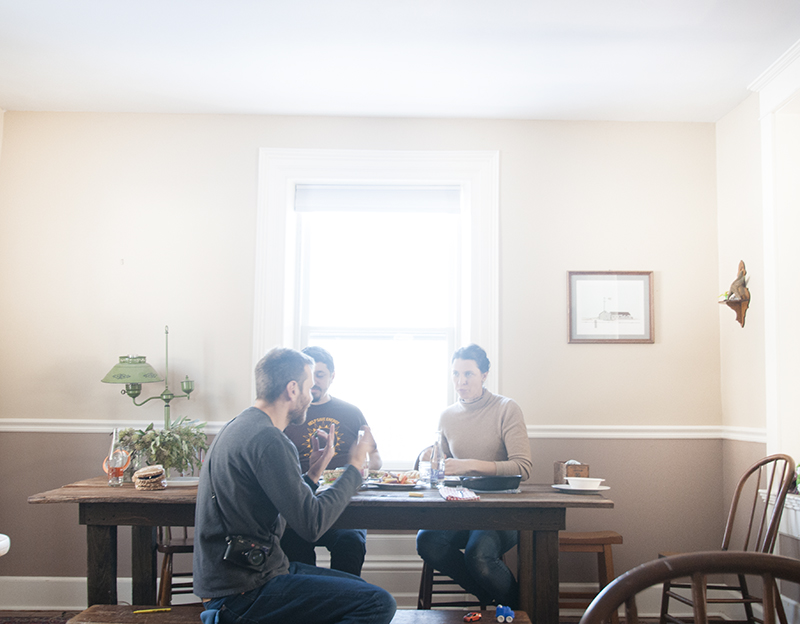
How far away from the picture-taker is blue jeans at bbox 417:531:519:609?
2748 millimetres

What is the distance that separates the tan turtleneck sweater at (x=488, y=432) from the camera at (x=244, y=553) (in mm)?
1390

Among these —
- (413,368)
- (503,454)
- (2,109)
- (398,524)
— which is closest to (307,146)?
(413,368)

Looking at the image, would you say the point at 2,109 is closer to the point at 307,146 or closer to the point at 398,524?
the point at 307,146

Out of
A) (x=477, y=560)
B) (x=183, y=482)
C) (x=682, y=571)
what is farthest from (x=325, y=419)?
(x=682, y=571)

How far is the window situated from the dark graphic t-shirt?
65 centimetres

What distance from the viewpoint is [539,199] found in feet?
12.7

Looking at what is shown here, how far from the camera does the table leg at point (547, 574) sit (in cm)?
247

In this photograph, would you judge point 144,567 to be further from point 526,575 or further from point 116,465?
point 526,575

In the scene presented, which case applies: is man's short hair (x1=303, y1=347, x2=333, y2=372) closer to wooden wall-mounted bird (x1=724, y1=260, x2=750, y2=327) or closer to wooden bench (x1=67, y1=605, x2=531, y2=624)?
wooden bench (x1=67, y1=605, x2=531, y2=624)

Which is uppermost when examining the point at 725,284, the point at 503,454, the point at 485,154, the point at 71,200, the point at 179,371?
the point at 485,154

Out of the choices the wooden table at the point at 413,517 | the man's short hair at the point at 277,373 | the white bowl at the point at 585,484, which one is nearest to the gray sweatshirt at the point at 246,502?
the man's short hair at the point at 277,373

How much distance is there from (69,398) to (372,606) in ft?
8.58

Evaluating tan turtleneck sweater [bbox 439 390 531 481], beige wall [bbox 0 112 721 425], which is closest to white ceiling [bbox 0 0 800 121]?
beige wall [bbox 0 112 721 425]

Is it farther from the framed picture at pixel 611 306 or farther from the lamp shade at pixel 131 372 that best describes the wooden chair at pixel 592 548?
the lamp shade at pixel 131 372
